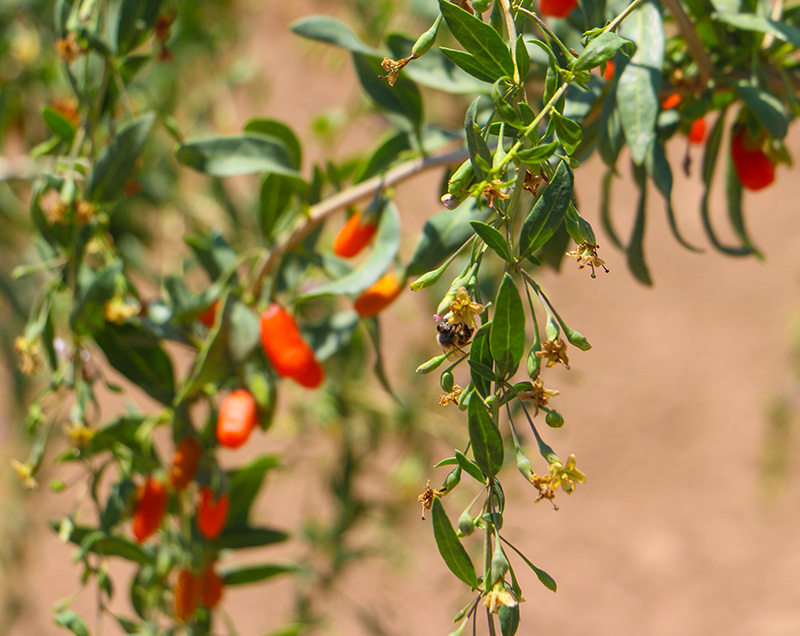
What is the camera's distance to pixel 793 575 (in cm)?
333

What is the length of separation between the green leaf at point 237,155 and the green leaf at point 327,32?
117mm

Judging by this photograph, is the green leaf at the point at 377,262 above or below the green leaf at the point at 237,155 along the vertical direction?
below

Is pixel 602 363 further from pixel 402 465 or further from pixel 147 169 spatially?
pixel 147 169

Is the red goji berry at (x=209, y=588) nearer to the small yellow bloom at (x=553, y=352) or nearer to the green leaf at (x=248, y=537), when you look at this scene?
the green leaf at (x=248, y=537)

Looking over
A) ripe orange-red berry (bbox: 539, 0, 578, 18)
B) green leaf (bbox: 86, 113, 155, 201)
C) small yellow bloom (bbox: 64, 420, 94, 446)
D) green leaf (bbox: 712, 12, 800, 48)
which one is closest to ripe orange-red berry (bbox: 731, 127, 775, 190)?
green leaf (bbox: 712, 12, 800, 48)

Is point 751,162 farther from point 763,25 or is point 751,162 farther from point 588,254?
point 588,254

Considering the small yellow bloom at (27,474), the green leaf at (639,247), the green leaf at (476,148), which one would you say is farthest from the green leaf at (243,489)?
the green leaf at (476,148)

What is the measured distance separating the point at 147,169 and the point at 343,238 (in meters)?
0.96

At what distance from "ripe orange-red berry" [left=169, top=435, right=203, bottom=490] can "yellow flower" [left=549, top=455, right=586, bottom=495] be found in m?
0.45

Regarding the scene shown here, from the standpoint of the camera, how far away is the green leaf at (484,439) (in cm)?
42

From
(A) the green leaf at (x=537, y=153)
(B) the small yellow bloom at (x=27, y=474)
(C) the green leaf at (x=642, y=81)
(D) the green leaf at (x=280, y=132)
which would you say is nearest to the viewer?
(A) the green leaf at (x=537, y=153)

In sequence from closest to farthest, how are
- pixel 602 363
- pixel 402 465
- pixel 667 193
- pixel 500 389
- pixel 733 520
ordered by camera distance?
1. pixel 500 389
2. pixel 667 193
3. pixel 402 465
4. pixel 733 520
5. pixel 602 363

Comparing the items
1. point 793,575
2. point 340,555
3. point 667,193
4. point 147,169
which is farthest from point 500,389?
point 793,575

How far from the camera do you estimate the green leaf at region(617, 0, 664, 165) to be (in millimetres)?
594
